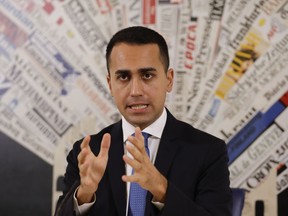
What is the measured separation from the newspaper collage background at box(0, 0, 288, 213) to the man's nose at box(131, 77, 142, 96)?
109cm

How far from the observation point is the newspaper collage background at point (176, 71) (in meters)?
2.42

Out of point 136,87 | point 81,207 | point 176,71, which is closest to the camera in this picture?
point 81,207

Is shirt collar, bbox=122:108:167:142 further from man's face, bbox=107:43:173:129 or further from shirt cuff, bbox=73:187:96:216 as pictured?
shirt cuff, bbox=73:187:96:216

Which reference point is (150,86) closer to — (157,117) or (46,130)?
(157,117)

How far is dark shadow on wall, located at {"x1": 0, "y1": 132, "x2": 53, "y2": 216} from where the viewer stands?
257 centimetres

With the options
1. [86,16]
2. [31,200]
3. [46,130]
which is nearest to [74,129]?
[46,130]

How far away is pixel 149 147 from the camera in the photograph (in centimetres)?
152

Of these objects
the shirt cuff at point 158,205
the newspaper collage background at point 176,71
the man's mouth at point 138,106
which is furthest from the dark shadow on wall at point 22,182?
the shirt cuff at point 158,205

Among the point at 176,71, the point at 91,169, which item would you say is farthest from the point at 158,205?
the point at 176,71

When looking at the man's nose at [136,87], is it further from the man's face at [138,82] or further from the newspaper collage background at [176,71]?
the newspaper collage background at [176,71]

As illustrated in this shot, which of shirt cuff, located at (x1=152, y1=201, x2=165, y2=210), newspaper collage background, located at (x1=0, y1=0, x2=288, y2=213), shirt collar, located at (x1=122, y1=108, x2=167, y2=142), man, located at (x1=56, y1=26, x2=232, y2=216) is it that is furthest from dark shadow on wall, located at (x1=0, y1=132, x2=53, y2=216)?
shirt cuff, located at (x1=152, y1=201, x2=165, y2=210)

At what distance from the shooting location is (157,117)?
4.97ft

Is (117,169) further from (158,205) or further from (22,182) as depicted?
(22,182)

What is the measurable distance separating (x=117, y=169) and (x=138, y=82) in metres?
0.32
